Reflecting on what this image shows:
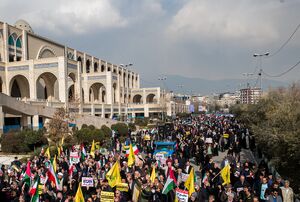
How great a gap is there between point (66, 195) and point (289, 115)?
9.75 m

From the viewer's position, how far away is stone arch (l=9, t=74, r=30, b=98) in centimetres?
4421

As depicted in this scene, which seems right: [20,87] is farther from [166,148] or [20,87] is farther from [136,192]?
[136,192]

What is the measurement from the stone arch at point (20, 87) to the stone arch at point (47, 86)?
1726 mm

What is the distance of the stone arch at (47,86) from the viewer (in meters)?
45.2

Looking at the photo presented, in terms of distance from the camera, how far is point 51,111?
107 feet

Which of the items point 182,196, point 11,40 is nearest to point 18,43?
point 11,40

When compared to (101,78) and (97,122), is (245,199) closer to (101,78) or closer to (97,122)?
(97,122)

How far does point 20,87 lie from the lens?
45.1 m

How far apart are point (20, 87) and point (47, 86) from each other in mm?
3945

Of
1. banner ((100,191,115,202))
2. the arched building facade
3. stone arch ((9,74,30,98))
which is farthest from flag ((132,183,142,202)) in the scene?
stone arch ((9,74,30,98))

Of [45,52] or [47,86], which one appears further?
[45,52]

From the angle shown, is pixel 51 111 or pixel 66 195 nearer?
pixel 66 195

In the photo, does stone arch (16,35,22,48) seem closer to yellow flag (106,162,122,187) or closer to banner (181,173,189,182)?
yellow flag (106,162,122,187)

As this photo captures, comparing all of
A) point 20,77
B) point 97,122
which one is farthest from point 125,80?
point 97,122
